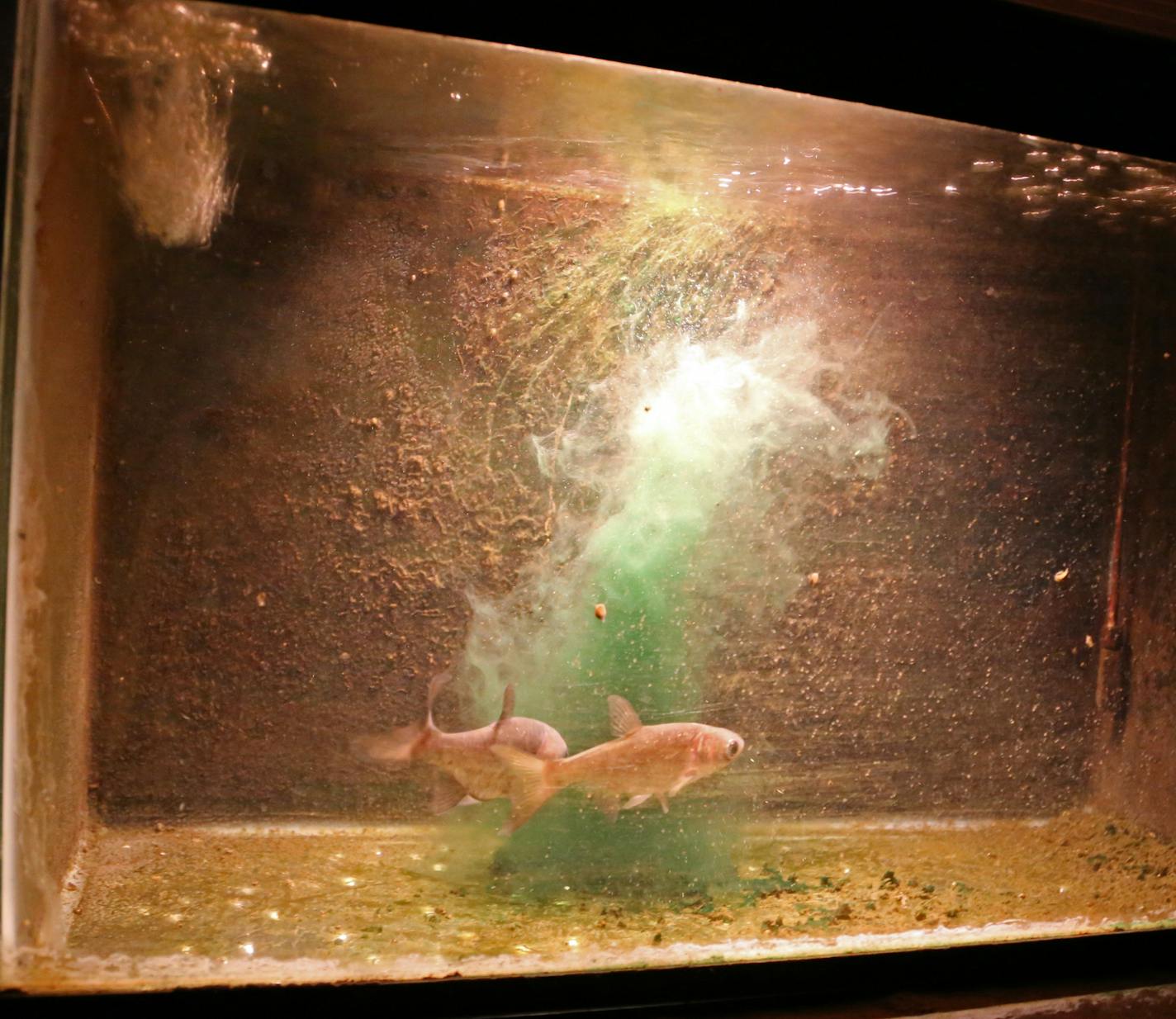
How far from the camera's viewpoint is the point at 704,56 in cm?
126

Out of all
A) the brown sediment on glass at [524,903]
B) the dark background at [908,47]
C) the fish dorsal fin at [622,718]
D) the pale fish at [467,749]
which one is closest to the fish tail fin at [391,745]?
the pale fish at [467,749]

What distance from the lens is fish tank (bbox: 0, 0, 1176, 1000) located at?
152 centimetres

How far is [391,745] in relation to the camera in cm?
178

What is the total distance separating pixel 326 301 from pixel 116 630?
0.84 metres

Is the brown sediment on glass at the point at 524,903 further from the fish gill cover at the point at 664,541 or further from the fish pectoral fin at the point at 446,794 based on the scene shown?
the fish gill cover at the point at 664,541

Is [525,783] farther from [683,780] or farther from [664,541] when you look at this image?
[664,541]

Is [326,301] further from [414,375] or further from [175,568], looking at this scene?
[175,568]

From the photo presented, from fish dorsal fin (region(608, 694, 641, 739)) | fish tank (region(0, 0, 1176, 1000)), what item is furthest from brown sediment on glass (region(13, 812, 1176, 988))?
fish dorsal fin (region(608, 694, 641, 739))

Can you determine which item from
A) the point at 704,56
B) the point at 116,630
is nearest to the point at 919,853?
the point at 704,56

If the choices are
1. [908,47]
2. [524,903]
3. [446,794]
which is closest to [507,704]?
[446,794]

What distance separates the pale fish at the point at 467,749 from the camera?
5.48 feet

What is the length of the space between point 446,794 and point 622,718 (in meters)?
0.41

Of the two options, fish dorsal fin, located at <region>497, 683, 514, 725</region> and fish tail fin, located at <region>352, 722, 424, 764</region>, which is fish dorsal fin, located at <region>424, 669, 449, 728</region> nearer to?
fish tail fin, located at <region>352, 722, 424, 764</region>

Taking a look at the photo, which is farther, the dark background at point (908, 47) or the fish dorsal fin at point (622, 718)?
the fish dorsal fin at point (622, 718)
